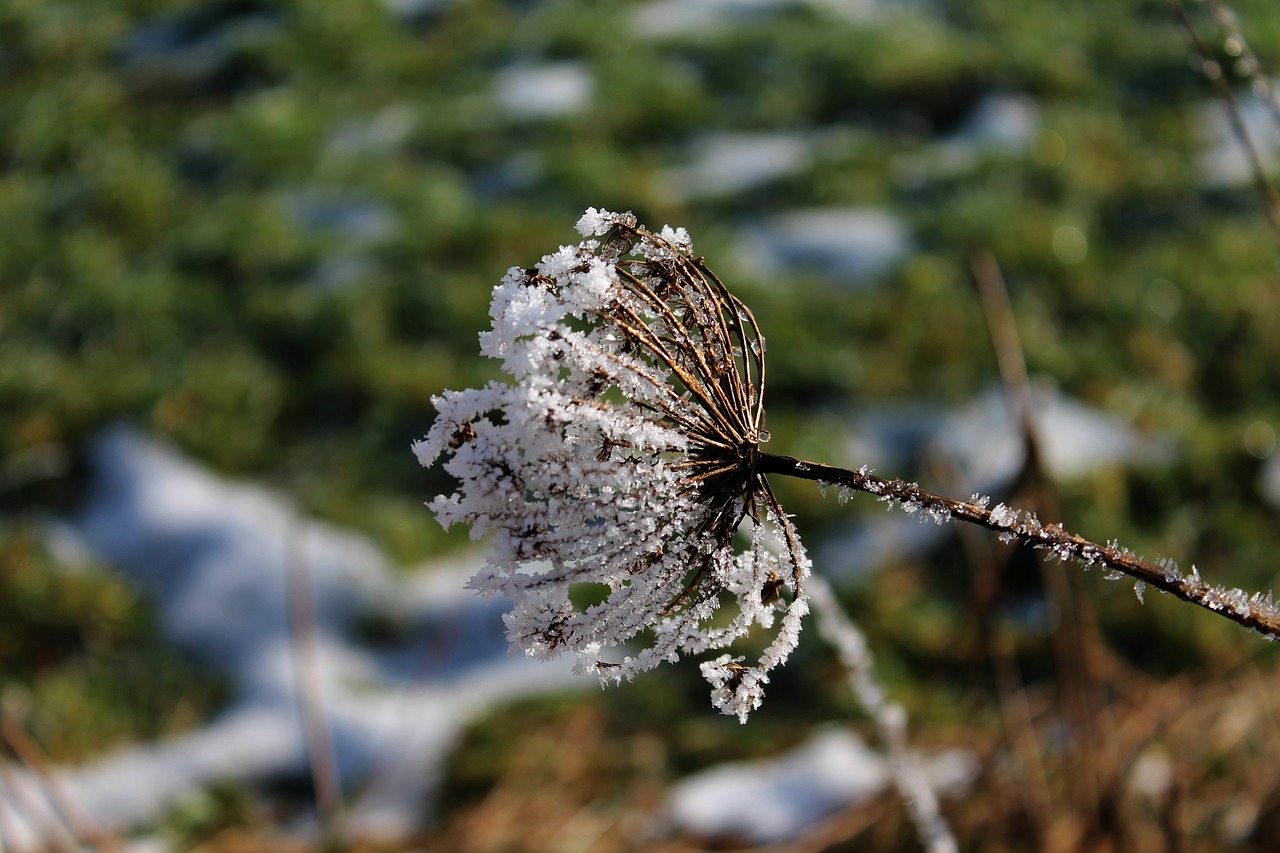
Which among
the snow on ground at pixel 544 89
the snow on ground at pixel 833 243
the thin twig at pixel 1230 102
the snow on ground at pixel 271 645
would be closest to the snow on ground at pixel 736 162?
the snow on ground at pixel 833 243

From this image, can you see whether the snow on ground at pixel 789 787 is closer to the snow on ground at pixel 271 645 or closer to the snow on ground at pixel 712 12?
the snow on ground at pixel 271 645

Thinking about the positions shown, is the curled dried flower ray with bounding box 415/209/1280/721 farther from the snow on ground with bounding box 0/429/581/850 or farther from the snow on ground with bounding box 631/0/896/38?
the snow on ground with bounding box 631/0/896/38

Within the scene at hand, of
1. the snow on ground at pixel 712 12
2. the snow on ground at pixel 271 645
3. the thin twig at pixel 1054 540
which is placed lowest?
the thin twig at pixel 1054 540

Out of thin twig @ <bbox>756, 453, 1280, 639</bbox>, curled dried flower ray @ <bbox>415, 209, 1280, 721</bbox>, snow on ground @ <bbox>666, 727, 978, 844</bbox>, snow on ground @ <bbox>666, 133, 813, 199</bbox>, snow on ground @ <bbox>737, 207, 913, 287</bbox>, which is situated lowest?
thin twig @ <bbox>756, 453, 1280, 639</bbox>

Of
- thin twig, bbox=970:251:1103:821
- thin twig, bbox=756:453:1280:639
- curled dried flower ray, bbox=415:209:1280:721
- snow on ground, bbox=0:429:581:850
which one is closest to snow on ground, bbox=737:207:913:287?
snow on ground, bbox=0:429:581:850

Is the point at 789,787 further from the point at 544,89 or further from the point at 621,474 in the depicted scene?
the point at 544,89

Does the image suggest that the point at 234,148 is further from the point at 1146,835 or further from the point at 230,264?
the point at 1146,835
